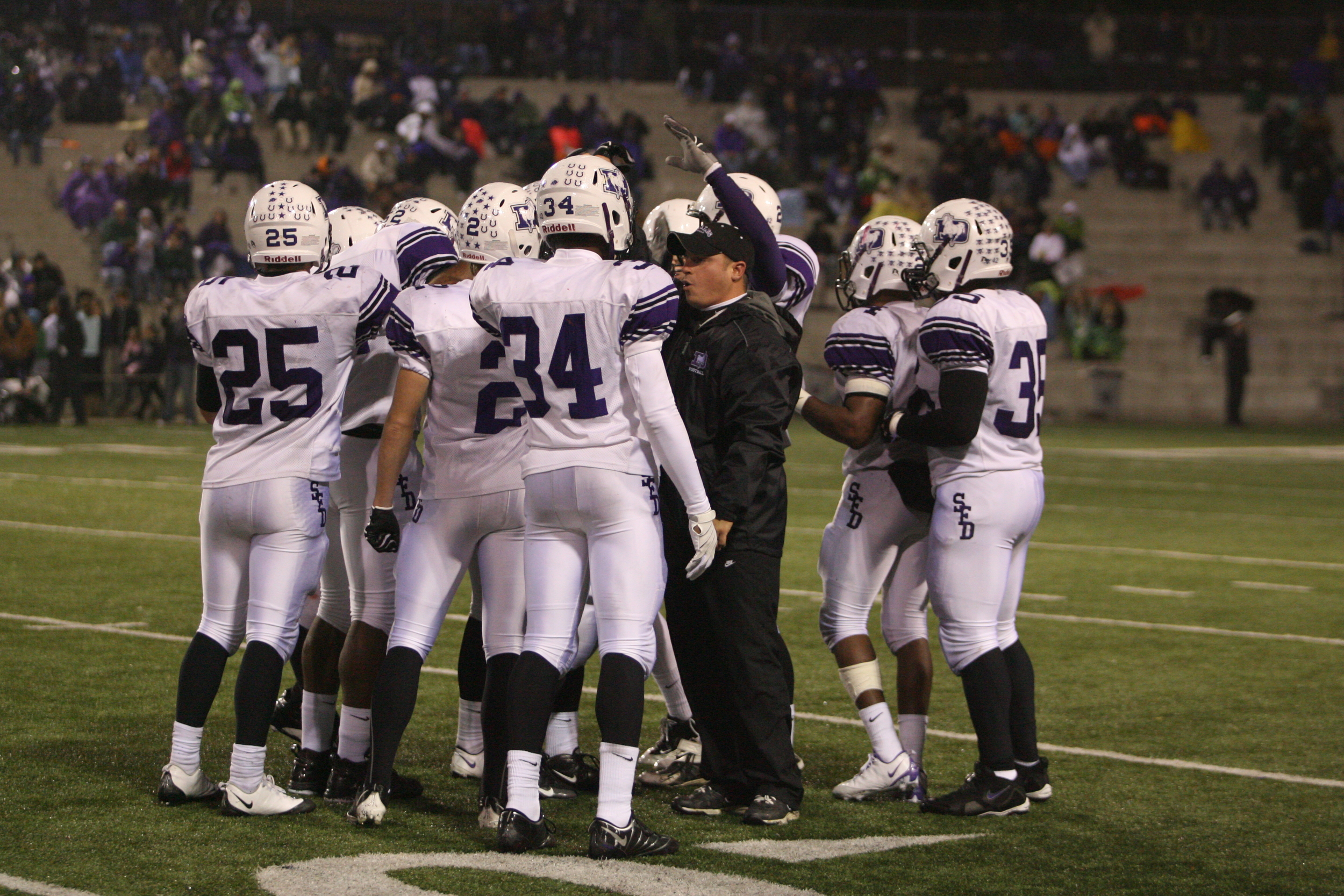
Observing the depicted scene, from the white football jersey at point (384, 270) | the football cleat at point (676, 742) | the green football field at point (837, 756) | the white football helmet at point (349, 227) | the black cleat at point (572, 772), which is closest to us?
the green football field at point (837, 756)

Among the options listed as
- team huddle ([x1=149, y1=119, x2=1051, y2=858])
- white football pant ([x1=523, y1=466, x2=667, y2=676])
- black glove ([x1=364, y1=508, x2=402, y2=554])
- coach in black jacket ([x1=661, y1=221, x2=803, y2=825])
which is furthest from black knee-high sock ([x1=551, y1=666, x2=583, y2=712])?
black glove ([x1=364, y1=508, x2=402, y2=554])

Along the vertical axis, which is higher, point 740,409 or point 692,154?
point 692,154

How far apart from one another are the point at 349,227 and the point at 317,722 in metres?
1.71

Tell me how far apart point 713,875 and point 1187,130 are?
2746 centimetres

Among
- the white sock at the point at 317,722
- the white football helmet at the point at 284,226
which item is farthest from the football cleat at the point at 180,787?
the white football helmet at the point at 284,226

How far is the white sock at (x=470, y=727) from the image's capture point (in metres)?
5.30

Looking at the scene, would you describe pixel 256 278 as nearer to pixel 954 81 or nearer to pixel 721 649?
pixel 721 649

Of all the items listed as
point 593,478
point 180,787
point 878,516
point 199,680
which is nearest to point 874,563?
point 878,516

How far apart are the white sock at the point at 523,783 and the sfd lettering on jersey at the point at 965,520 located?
1444 mm

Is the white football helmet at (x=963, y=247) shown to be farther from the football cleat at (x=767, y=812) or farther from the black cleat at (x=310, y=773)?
the black cleat at (x=310, y=773)

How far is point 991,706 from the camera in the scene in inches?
197

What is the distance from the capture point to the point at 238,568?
192 inches

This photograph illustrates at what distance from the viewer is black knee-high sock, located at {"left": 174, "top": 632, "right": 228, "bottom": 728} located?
4809mm

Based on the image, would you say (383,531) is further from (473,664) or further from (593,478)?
(473,664)
